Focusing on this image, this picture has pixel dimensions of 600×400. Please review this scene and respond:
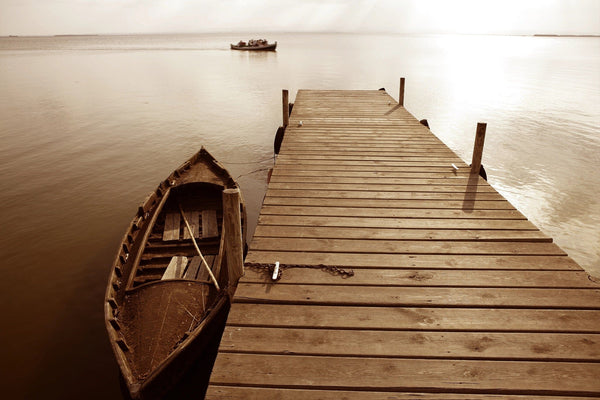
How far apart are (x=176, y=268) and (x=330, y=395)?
3785 mm

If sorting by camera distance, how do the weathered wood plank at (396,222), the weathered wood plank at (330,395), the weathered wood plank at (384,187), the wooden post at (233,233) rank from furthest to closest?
the weathered wood plank at (384,187) → the weathered wood plank at (396,222) → the wooden post at (233,233) → the weathered wood plank at (330,395)

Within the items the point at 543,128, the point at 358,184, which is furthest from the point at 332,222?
the point at 543,128

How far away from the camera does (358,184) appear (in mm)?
6406

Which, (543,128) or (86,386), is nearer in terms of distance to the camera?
(86,386)

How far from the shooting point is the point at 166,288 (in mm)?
4828

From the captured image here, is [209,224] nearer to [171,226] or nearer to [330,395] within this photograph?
[171,226]

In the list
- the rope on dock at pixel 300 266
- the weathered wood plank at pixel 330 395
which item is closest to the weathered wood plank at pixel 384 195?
the rope on dock at pixel 300 266

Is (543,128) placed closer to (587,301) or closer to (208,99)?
(587,301)

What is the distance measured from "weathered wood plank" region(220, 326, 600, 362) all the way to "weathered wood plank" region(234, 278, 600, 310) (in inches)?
14.9

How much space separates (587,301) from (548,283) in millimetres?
356

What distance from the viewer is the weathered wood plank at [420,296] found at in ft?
11.7

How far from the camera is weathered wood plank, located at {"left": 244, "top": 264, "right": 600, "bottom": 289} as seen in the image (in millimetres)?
3836

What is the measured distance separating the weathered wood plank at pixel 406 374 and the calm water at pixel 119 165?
342 centimetres

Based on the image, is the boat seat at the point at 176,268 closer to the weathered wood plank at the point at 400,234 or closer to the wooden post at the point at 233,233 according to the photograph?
the weathered wood plank at the point at 400,234
